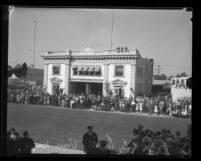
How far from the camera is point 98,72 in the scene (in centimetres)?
295

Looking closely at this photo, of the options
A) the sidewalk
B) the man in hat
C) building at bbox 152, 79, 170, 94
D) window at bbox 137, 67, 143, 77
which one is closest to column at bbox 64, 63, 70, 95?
the man in hat

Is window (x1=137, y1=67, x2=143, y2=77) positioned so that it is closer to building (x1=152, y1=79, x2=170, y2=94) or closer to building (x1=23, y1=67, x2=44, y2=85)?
building (x1=152, y1=79, x2=170, y2=94)

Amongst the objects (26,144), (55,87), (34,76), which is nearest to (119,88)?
(55,87)

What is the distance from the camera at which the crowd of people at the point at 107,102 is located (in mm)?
2881

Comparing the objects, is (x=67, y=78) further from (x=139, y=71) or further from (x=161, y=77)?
(x=161, y=77)

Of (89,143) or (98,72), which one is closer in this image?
(89,143)

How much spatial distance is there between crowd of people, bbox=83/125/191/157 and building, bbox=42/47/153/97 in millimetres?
422

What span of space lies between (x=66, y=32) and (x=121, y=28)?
0.58 meters

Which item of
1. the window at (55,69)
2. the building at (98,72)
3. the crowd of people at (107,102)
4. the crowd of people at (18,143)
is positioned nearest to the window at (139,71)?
the building at (98,72)

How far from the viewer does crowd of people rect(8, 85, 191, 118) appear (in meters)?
2.88

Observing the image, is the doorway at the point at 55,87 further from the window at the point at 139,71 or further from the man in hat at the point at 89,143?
the window at the point at 139,71

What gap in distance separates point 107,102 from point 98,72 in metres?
0.33

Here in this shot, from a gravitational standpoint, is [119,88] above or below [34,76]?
below
